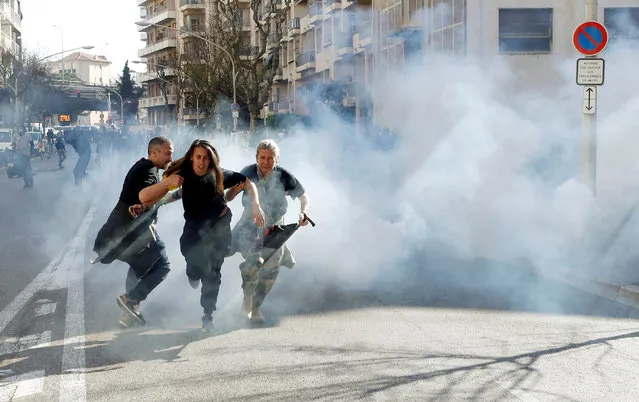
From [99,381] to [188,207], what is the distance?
1863 mm

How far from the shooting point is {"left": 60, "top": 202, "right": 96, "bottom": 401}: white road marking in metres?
5.61

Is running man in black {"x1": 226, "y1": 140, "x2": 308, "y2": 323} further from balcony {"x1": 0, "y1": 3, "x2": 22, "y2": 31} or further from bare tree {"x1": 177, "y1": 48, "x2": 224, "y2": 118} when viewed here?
balcony {"x1": 0, "y1": 3, "x2": 22, "y2": 31}

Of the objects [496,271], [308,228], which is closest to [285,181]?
[496,271]

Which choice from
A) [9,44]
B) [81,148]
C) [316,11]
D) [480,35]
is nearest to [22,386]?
[480,35]

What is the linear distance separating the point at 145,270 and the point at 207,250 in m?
0.61

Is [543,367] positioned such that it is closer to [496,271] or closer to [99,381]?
[99,381]

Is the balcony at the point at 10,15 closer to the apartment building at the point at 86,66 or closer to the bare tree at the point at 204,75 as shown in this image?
the bare tree at the point at 204,75

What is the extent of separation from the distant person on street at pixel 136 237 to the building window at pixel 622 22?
14687 millimetres

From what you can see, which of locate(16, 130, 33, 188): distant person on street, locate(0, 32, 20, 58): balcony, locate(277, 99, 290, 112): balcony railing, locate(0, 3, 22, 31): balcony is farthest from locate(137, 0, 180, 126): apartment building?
locate(16, 130, 33, 188): distant person on street

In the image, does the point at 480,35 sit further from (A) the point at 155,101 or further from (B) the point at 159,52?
(A) the point at 155,101

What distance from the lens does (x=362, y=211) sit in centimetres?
1346

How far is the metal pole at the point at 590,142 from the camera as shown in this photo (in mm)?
11363

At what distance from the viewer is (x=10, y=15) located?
274 ft

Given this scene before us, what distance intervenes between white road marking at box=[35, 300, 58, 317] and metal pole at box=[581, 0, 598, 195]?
628 cm
